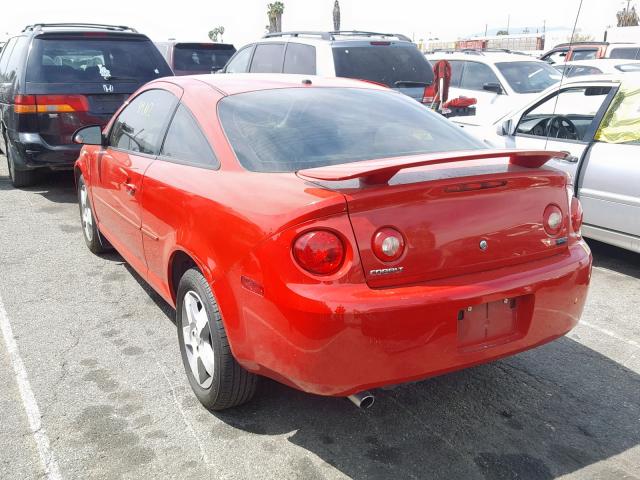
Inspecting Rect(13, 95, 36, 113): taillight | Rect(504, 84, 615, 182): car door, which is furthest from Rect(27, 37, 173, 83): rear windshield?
Rect(504, 84, 615, 182): car door

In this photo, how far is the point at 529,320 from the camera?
2869mm

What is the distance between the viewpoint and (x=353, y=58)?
851 centimetres

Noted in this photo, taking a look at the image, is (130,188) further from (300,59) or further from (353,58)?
(300,59)

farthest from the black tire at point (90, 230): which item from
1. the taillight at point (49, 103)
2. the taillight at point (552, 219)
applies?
the taillight at point (552, 219)

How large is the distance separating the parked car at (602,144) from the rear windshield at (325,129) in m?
1.60

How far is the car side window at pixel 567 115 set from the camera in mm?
5945

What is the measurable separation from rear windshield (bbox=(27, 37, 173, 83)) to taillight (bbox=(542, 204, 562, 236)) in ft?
19.8

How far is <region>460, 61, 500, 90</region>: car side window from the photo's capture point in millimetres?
11000

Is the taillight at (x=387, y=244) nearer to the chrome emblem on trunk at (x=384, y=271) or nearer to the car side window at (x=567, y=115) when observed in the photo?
the chrome emblem on trunk at (x=384, y=271)

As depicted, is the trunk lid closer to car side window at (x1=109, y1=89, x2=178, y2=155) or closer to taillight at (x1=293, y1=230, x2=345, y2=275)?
taillight at (x1=293, y1=230, x2=345, y2=275)

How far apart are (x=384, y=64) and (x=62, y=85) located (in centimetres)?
401

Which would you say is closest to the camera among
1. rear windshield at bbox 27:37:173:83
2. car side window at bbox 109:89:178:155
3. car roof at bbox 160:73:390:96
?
car roof at bbox 160:73:390:96

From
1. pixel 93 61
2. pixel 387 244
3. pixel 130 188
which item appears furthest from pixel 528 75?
pixel 387 244

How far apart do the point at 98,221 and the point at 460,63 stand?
319 inches
